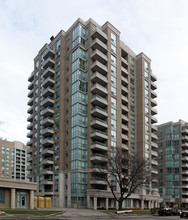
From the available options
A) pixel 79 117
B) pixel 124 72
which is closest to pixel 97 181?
pixel 79 117

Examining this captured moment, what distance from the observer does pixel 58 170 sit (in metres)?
71.4

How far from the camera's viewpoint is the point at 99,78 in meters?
72.2

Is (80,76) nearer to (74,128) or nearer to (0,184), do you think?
(74,128)

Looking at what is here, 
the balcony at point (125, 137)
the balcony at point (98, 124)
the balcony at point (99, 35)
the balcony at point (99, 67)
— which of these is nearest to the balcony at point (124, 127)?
the balcony at point (125, 137)

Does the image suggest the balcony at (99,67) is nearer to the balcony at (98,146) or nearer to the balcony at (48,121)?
the balcony at (48,121)

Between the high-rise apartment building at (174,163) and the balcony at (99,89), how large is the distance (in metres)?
56.3

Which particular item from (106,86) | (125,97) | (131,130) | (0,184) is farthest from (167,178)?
(0,184)

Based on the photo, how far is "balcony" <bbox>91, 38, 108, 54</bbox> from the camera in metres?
73.8

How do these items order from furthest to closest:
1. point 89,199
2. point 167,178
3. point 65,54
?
point 167,178
point 65,54
point 89,199

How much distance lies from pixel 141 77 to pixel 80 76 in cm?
2349

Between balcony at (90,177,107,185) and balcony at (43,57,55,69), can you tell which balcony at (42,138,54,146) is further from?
balcony at (43,57,55,69)

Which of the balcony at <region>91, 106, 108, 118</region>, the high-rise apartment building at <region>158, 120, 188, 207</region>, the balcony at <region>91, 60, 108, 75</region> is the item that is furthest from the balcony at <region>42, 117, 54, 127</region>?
the high-rise apartment building at <region>158, 120, 188, 207</region>

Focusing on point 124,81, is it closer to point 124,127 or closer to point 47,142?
point 124,127

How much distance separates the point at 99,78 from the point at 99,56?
6.22 metres
